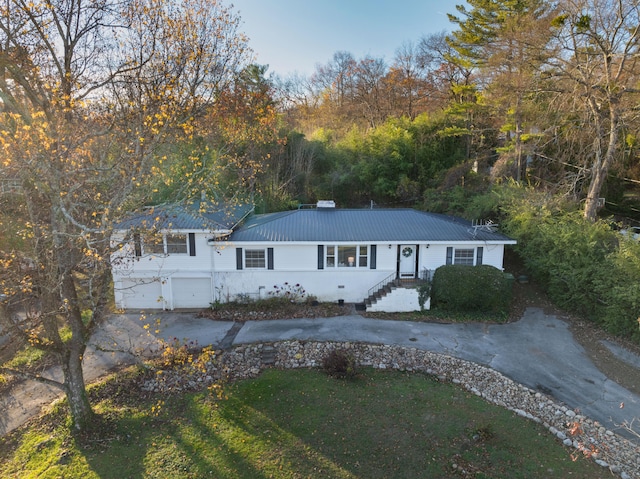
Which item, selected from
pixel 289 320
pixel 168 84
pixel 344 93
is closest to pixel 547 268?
pixel 289 320

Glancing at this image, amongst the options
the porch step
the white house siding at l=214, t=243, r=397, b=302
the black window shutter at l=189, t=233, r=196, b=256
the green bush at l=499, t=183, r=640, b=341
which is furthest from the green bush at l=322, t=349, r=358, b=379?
the green bush at l=499, t=183, r=640, b=341

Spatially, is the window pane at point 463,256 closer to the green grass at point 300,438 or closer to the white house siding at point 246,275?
the white house siding at point 246,275

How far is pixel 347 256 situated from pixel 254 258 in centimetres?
392

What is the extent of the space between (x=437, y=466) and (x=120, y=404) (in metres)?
8.13

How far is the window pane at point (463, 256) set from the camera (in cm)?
1641

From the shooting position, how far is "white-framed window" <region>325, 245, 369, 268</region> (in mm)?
16266

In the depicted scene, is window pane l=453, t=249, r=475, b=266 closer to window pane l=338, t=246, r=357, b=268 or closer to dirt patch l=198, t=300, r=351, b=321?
window pane l=338, t=246, r=357, b=268

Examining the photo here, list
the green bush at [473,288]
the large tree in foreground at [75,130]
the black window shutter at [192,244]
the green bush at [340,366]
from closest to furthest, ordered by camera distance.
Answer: the large tree in foreground at [75,130] → the green bush at [340,366] → the green bush at [473,288] → the black window shutter at [192,244]

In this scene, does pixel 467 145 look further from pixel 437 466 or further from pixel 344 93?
pixel 437 466

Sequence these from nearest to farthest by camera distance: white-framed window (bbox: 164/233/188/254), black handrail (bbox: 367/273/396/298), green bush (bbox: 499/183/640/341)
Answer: green bush (bbox: 499/183/640/341) < white-framed window (bbox: 164/233/188/254) < black handrail (bbox: 367/273/396/298)

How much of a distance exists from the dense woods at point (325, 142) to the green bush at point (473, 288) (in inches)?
96.5

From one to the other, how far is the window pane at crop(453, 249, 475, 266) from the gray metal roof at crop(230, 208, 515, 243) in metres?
0.66

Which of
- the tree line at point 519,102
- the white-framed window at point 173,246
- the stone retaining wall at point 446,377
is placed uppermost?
the tree line at point 519,102

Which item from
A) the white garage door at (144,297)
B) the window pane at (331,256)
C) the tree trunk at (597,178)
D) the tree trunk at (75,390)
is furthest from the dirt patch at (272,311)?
the tree trunk at (597,178)
